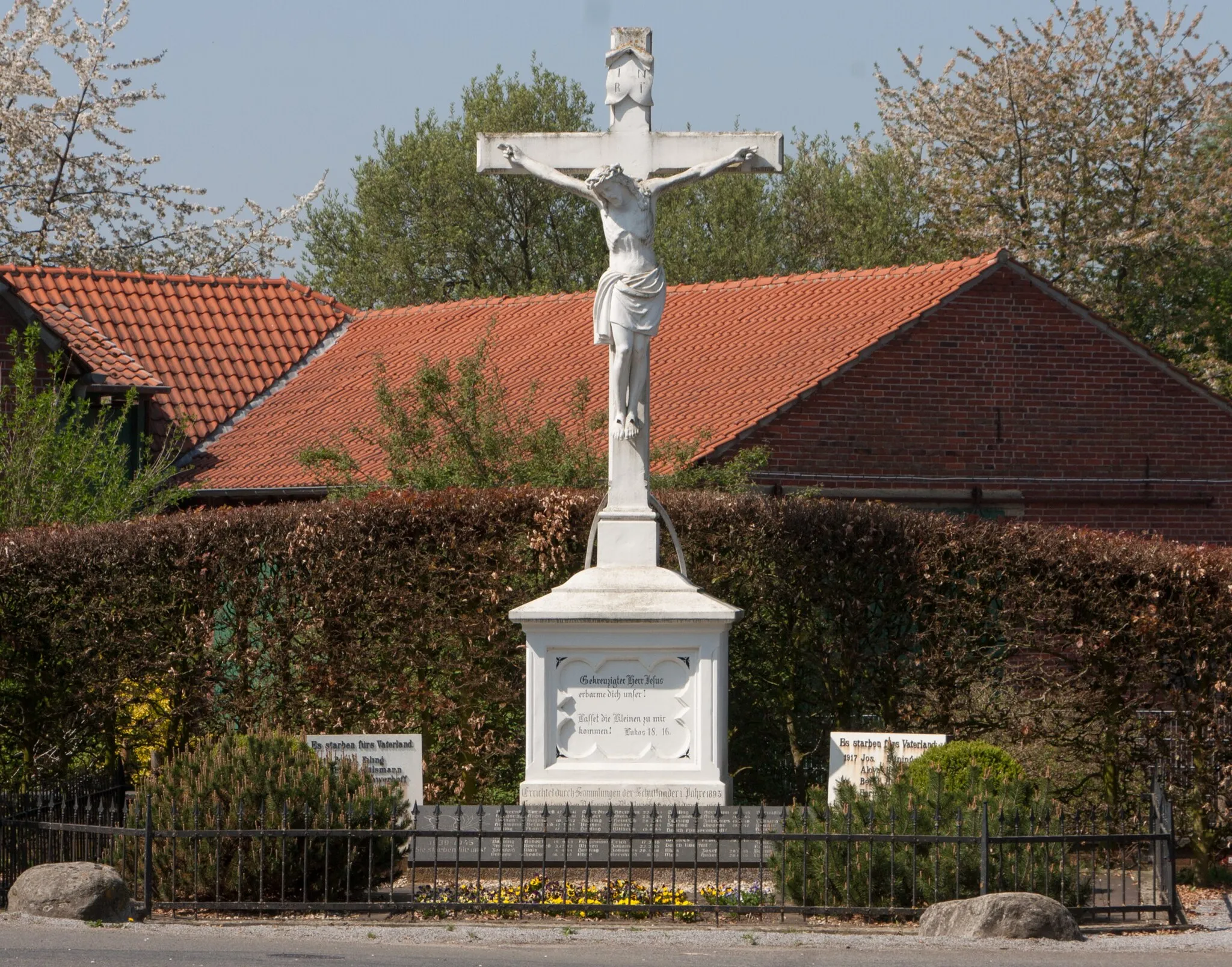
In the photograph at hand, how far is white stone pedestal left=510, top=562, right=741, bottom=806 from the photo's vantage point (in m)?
11.3

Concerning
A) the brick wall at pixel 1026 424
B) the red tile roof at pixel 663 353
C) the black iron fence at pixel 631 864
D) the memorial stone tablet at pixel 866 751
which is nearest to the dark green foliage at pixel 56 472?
the red tile roof at pixel 663 353

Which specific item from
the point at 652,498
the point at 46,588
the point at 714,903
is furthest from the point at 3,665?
the point at 714,903

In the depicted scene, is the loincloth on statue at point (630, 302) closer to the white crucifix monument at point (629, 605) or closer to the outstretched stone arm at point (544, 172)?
the white crucifix monument at point (629, 605)

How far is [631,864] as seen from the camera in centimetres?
1005

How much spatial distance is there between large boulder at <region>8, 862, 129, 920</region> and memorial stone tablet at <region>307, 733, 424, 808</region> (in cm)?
201

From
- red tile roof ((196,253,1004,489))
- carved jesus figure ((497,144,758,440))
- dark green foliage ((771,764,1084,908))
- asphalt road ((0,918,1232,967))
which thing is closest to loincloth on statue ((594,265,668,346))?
carved jesus figure ((497,144,758,440))

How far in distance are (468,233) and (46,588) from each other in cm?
3133

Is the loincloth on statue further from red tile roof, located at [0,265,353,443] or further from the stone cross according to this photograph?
red tile roof, located at [0,265,353,443]

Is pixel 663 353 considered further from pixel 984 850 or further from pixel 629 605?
pixel 984 850

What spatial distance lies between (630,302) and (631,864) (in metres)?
3.46

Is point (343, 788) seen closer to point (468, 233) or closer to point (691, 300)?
point (691, 300)

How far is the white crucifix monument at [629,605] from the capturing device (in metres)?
11.4

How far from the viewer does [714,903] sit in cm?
999

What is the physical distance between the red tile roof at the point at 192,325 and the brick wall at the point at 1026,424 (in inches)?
329
